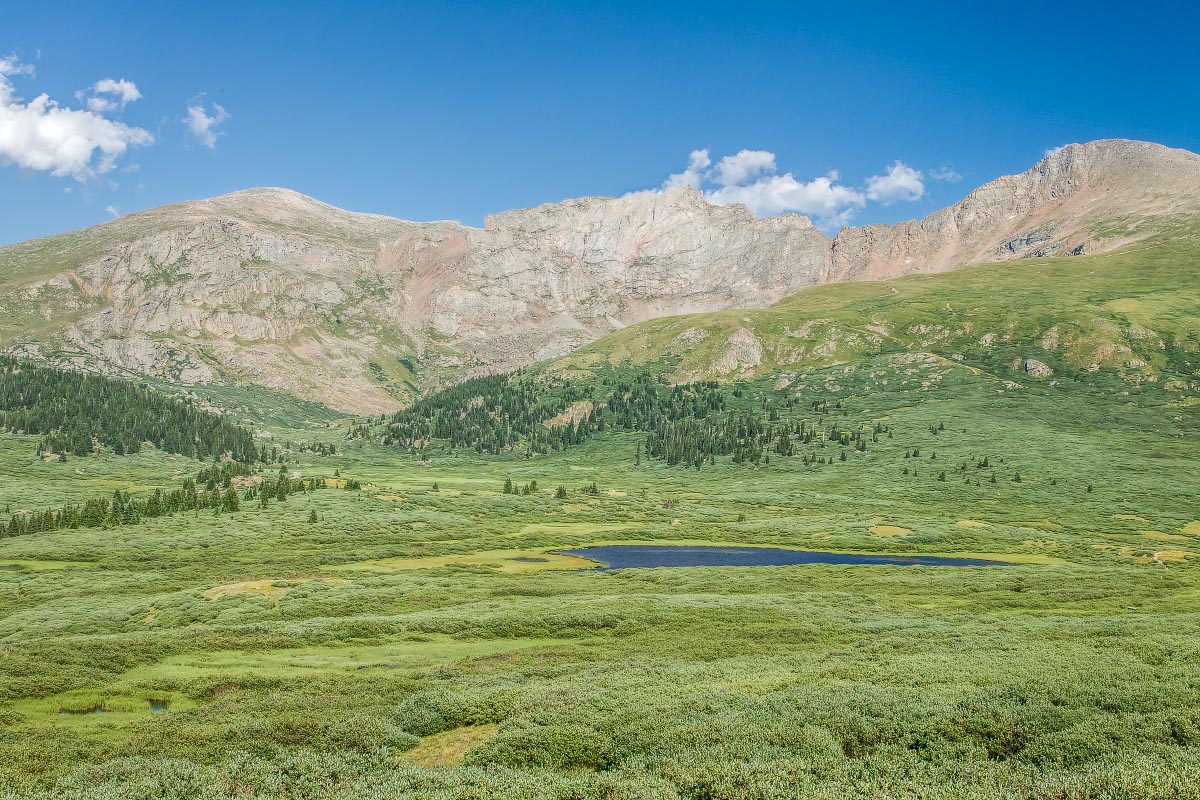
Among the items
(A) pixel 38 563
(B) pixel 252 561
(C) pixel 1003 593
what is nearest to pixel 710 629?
(C) pixel 1003 593

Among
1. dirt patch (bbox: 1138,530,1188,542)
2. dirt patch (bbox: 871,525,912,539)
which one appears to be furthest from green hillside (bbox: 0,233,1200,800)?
dirt patch (bbox: 871,525,912,539)

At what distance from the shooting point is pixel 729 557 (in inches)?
4877

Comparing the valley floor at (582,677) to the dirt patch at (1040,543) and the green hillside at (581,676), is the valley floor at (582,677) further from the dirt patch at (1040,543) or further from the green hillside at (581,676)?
the dirt patch at (1040,543)

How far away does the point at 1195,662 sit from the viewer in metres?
40.3

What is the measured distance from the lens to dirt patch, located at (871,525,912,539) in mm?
137625

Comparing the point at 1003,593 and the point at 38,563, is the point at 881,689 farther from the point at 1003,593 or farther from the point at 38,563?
the point at 38,563

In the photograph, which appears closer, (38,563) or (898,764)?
(898,764)

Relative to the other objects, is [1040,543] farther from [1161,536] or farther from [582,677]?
[582,677]

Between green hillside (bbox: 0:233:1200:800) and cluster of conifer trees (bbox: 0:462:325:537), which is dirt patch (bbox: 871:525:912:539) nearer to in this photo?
green hillside (bbox: 0:233:1200:800)

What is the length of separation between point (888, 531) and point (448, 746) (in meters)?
127

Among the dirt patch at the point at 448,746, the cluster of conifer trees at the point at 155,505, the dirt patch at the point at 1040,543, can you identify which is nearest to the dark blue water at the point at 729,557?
the dirt patch at the point at 1040,543

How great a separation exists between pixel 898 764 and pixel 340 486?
18054cm

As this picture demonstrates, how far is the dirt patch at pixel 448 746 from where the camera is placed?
104ft

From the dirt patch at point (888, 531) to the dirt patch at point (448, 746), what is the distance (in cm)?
11892
